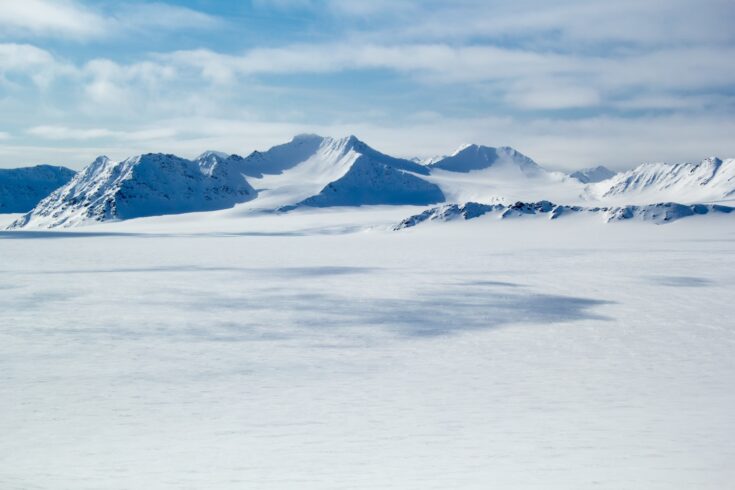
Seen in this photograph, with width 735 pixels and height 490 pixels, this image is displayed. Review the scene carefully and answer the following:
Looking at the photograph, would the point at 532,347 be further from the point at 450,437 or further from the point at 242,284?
the point at 242,284

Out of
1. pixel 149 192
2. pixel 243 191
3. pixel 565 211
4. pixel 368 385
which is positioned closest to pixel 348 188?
pixel 243 191

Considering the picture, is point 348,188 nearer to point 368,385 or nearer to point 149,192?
point 149,192

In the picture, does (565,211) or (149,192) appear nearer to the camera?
(565,211)

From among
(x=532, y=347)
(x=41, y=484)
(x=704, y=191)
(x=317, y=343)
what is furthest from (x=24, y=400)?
(x=704, y=191)

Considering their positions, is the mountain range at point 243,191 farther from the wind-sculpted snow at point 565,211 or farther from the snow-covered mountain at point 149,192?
the wind-sculpted snow at point 565,211

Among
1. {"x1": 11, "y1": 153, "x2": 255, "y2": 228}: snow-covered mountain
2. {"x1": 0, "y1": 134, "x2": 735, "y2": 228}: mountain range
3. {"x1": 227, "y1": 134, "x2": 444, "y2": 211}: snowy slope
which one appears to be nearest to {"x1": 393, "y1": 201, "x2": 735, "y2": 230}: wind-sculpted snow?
{"x1": 0, "y1": 134, "x2": 735, "y2": 228}: mountain range

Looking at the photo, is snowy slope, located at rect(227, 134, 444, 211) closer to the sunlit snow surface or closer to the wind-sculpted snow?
the wind-sculpted snow
